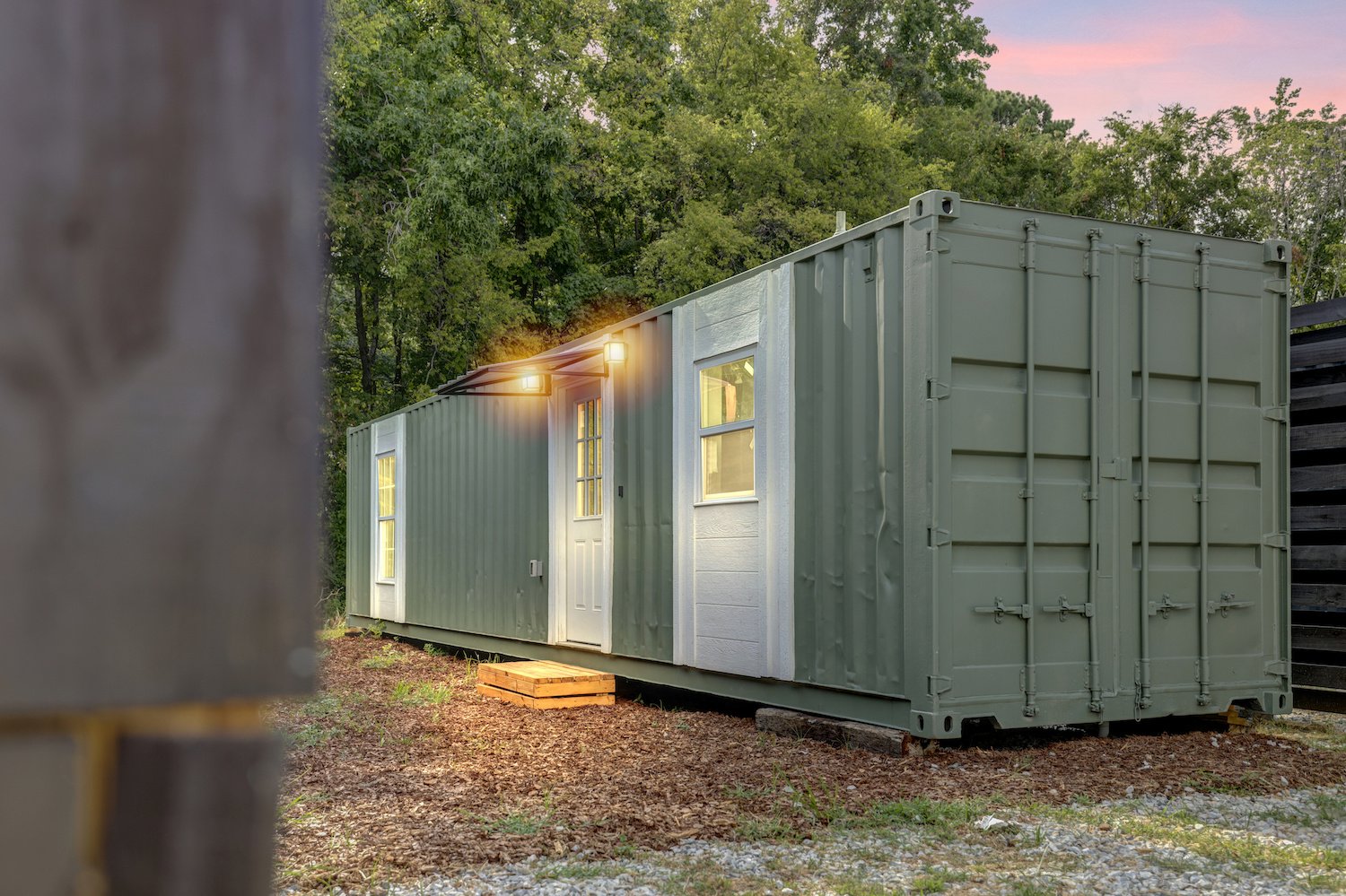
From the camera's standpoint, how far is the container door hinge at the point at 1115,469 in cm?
689

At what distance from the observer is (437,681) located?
11039 millimetres

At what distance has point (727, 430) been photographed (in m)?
8.34

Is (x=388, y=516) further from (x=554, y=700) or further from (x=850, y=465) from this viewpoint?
(x=850, y=465)

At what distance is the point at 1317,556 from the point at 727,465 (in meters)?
3.97

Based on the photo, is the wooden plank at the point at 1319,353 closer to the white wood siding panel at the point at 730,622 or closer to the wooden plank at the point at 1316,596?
the wooden plank at the point at 1316,596

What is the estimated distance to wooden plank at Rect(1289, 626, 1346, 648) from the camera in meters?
7.72

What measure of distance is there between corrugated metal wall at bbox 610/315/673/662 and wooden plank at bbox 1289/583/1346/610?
14.0ft

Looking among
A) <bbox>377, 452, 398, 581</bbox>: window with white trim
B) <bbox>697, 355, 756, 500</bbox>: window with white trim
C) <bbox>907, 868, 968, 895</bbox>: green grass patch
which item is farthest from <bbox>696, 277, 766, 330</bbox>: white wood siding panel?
<bbox>377, 452, 398, 581</bbox>: window with white trim

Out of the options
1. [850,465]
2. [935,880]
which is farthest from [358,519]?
[935,880]

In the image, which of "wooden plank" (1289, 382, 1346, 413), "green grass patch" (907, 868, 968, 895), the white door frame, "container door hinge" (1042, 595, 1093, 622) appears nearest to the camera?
"green grass patch" (907, 868, 968, 895)

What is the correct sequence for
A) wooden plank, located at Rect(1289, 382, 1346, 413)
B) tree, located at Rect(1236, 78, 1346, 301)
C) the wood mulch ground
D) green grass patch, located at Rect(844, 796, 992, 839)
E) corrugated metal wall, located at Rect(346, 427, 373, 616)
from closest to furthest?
the wood mulch ground < green grass patch, located at Rect(844, 796, 992, 839) < wooden plank, located at Rect(1289, 382, 1346, 413) < corrugated metal wall, located at Rect(346, 427, 373, 616) < tree, located at Rect(1236, 78, 1346, 301)

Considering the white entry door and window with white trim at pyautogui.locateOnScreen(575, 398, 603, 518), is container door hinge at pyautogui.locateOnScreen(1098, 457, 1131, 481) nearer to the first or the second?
the white entry door

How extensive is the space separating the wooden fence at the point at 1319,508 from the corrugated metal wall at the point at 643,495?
431 centimetres

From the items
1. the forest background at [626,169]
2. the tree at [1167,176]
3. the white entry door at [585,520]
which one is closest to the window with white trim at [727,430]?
the white entry door at [585,520]
